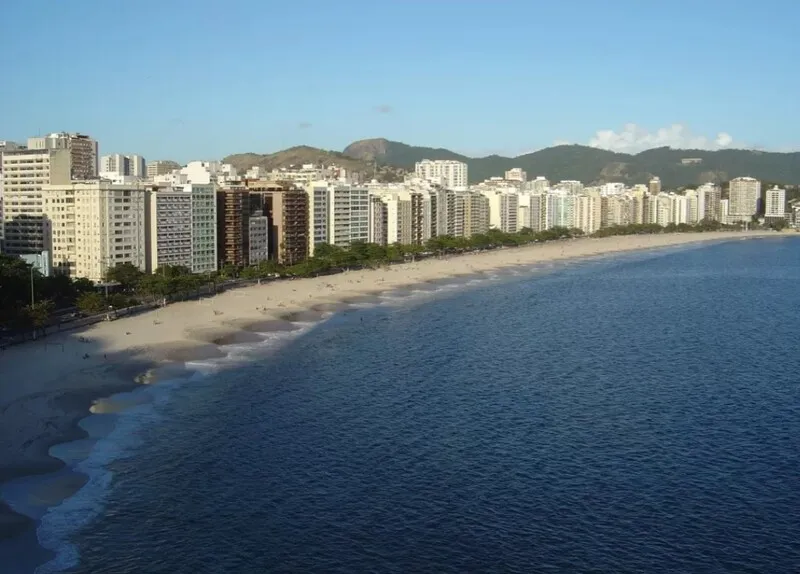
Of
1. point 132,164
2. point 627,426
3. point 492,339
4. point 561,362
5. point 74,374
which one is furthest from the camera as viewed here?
point 132,164

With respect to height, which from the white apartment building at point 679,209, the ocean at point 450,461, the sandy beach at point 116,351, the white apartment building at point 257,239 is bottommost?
the ocean at point 450,461

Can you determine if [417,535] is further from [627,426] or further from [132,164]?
[132,164]

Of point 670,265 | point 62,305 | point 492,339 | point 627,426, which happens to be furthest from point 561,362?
point 670,265

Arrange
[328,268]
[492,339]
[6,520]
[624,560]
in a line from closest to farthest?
[624,560] < [6,520] < [492,339] < [328,268]

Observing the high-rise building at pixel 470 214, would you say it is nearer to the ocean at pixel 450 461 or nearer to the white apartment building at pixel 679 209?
the white apartment building at pixel 679 209

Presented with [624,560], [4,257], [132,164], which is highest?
[132,164]

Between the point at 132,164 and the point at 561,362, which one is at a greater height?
the point at 132,164

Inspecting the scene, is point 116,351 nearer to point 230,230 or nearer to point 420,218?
point 230,230

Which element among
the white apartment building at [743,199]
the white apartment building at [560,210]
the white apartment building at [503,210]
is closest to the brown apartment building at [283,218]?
the white apartment building at [503,210]
